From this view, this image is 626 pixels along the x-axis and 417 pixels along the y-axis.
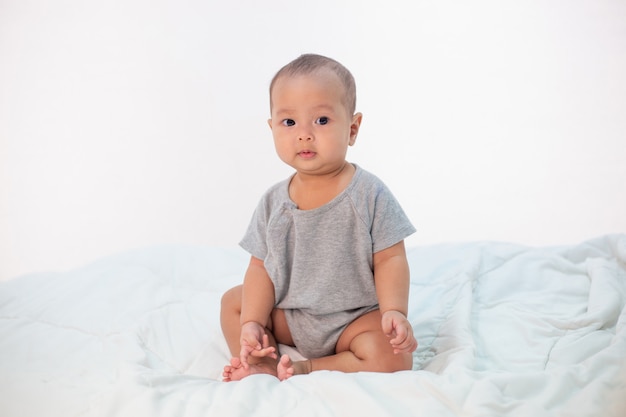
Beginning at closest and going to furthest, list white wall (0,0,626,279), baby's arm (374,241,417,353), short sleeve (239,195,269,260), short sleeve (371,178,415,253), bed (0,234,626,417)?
1. bed (0,234,626,417)
2. baby's arm (374,241,417,353)
3. short sleeve (371,178,415,253)
4. short sleeve (239,195,269,260)
5. white wall (0,0,626,279)

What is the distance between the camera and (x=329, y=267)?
1.17 meters

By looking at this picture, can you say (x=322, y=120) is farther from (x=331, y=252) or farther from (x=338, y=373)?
(x=338, y=373)

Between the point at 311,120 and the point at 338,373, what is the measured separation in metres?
0.41

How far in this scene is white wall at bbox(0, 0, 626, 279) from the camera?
2293 mm

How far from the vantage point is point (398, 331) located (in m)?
1.03

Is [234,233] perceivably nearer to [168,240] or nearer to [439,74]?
[168,240]

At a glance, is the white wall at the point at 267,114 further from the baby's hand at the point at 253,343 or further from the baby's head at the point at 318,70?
the baby's head at the point at 318,70

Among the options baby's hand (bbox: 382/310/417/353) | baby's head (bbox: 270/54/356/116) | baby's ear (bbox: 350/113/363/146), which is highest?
baby's head (bbox: 270/54/356/116)

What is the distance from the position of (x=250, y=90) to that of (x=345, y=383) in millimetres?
1705

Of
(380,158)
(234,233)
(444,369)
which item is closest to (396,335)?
(444,369)

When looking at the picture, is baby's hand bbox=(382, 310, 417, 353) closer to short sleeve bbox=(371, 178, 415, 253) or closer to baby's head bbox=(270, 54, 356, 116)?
short sleeve bbox=(371, 178, 415, 253)

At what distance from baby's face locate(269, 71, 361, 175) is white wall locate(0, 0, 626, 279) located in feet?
4.07

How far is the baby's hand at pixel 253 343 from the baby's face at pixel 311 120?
0.29 meters

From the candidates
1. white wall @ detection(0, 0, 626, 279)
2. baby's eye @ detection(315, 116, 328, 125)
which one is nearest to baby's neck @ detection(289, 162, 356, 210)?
baby's eye @ detection(315, 116, 328, 125)
